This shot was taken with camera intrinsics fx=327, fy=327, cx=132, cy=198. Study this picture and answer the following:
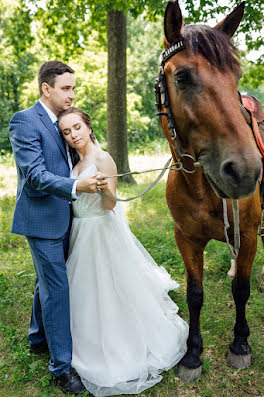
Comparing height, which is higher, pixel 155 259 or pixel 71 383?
pixel 155 259

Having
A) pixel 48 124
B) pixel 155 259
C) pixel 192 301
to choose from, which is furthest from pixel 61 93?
pixel 155 259

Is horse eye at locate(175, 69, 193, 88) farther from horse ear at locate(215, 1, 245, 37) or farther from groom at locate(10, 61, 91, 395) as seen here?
groom at locate(10, 61, 91, 395)

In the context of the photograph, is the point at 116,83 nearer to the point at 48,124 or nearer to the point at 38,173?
the point at 48,124

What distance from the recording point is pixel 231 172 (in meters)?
1.57

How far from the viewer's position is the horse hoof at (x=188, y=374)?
266cm

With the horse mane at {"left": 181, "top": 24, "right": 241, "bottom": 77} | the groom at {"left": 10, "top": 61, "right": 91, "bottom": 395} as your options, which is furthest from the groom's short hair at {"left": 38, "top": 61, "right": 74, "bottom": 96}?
the horse mane at {"left": 181, "top": 24, "right": 241, "bottom": 77}

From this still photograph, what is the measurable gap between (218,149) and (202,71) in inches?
16.6

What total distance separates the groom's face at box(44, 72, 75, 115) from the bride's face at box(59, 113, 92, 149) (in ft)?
0.53

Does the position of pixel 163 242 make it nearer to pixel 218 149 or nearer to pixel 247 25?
pixel 218 149

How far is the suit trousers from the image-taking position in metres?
2.46

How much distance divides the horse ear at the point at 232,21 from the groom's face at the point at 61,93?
3.81 feet

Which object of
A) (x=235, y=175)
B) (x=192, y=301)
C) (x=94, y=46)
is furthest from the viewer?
(x=94, y=46)

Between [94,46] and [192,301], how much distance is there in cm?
1550

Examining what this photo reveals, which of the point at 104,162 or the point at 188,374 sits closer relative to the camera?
the point at 104,162
